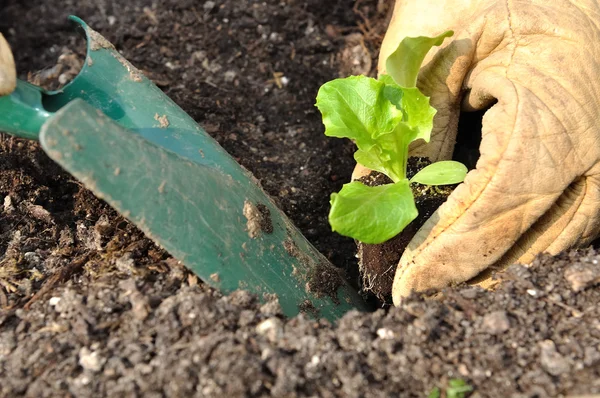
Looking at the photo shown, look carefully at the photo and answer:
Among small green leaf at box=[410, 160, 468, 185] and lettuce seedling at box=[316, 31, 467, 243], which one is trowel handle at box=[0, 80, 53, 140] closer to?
lettuce seedling at box=[316, 31, 467, 243]

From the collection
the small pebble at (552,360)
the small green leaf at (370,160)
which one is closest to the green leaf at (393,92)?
the small green leaf at (370,160)

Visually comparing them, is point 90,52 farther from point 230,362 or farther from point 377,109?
point 230,362

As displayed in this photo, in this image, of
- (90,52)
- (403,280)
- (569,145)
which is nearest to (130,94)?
(90,52)

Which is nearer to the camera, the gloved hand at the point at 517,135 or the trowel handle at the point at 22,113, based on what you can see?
the trowel handle at the point at 22,113

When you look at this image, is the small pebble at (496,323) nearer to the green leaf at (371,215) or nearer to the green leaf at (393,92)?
the green leaf at (371,215)

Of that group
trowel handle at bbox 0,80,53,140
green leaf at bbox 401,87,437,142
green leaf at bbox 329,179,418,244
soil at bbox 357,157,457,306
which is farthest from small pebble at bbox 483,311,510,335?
trowel handle at bbox 0,80,53,140

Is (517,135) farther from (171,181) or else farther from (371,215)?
(171,181)
